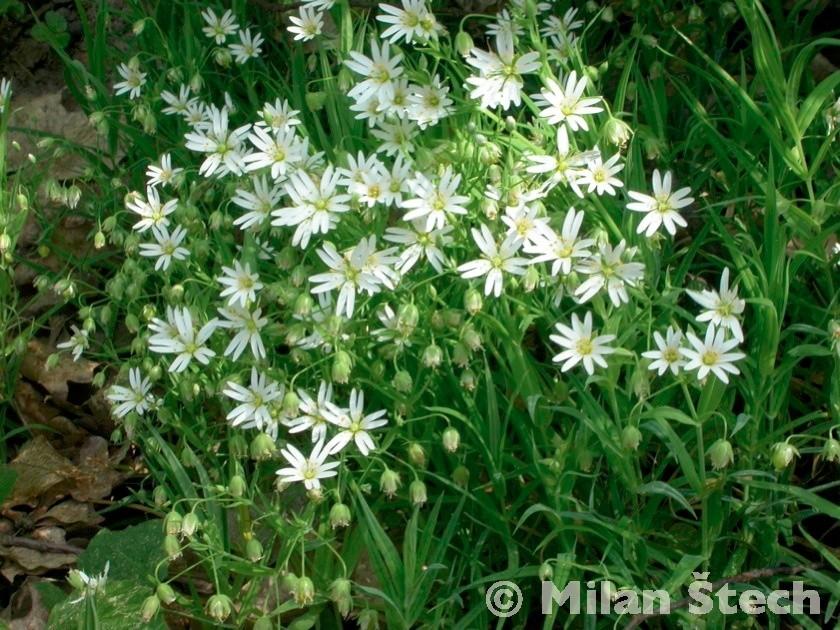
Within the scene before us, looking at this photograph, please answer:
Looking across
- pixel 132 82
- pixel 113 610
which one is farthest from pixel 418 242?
pixel 132 82

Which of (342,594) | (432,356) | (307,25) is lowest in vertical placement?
(342,594)

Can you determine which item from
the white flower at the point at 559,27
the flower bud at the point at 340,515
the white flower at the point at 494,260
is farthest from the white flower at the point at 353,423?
the white flower at the point at 559,27

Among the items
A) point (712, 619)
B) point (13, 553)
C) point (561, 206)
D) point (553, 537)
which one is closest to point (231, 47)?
point (561, 206)

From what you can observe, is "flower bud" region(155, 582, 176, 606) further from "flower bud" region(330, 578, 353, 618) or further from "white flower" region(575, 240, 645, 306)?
"white flower" region(575, 240, 645, 306)

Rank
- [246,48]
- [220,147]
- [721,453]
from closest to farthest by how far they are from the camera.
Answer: [721,453]
[220,147]
[246,48]

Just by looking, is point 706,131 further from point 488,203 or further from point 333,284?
point 333,284

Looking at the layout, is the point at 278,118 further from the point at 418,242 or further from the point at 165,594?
the point at 165,594
